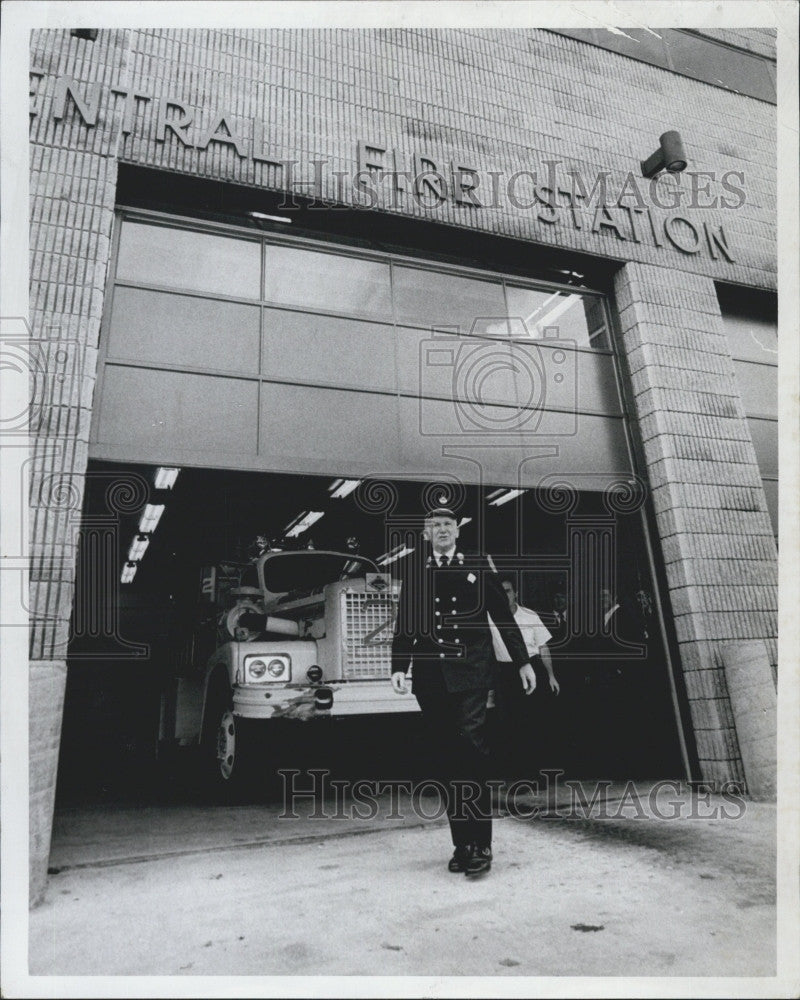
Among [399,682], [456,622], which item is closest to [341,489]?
[399,682]

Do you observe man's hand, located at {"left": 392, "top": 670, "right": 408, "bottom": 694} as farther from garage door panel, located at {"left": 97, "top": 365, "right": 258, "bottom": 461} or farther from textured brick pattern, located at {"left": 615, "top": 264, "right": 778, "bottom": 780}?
textured brick pattern, located at {"left": 615, "top": 264, "right": 778, "bottom": 780}

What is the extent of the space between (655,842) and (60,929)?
9.76ft

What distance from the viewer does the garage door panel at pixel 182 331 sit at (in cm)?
436

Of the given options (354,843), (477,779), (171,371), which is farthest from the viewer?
(171,371)

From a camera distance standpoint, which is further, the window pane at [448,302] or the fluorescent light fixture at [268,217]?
the window pane at [448,302]

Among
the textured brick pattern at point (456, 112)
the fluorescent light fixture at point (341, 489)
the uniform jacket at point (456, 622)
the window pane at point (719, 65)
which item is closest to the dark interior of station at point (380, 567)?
the fluorescent light fixture at point (341, 489)

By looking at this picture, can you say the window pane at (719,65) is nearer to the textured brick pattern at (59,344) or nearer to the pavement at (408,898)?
the textured brick pattern at (59,344)

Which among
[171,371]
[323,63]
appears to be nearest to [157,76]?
[323,63]

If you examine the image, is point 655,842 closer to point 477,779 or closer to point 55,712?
point 477,779

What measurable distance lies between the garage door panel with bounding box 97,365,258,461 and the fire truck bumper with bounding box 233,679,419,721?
5.80 ft

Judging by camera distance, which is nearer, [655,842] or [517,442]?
[655,842]

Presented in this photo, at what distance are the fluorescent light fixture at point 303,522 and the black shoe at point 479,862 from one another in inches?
179

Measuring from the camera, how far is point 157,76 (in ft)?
15.0

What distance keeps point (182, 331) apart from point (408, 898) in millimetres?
3824
